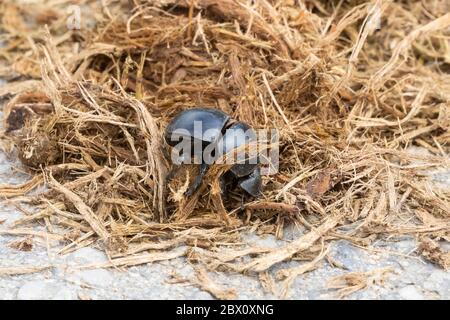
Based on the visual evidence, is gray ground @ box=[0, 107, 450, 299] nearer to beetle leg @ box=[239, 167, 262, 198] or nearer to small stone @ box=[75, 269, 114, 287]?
small stone @ box=[75, 269, 114, 287]

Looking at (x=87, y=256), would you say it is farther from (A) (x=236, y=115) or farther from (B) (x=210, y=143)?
(A) (x=236, y=115)

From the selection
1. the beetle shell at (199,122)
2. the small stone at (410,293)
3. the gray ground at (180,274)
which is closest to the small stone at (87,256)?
the gray ground at (180,274)

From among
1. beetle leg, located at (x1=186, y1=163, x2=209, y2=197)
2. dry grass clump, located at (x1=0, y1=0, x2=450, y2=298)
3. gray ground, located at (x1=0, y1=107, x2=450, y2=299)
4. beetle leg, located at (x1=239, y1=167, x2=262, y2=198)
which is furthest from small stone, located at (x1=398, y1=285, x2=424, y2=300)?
beetle leg, located at (x1=186, y1=163, x2=209, y2=197)

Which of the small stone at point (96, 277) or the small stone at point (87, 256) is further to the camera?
the small stone at point (87, 256)

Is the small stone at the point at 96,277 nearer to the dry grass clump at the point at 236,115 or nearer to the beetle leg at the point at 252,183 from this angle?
the dry grass clump at the point at 236,115
